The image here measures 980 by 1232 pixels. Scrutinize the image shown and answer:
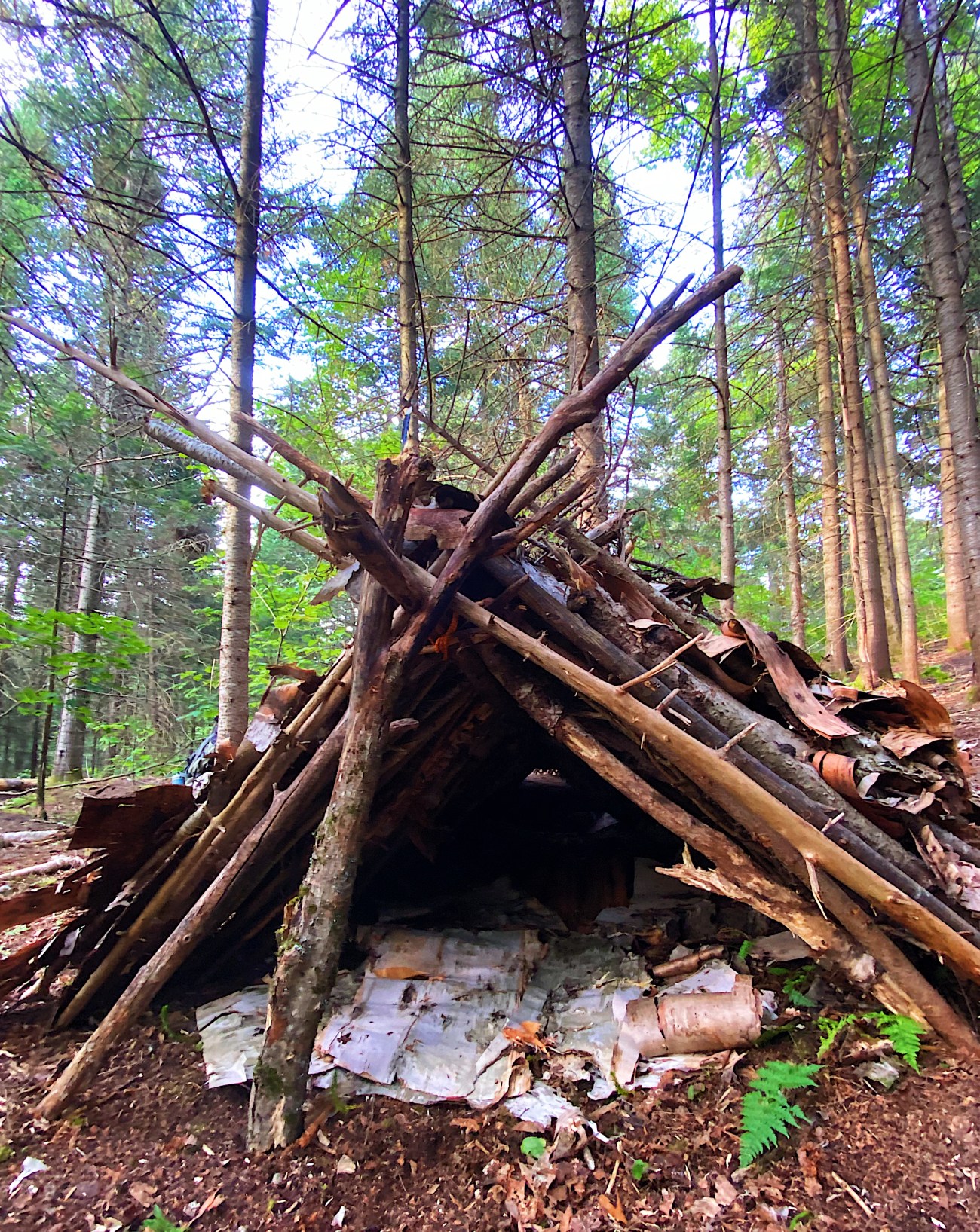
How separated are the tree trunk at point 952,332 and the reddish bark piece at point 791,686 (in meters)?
5.28

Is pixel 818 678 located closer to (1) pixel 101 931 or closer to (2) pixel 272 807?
(2) pixel 272 807

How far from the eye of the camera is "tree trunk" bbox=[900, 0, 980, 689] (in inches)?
261

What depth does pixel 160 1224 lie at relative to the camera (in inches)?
66.5

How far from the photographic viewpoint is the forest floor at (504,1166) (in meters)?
1.61

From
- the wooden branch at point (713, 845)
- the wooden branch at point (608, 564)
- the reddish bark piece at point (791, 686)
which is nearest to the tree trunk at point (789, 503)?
the wooden branch at point (608, 564)

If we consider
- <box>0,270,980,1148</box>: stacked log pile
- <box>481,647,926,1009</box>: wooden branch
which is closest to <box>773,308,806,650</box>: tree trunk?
<box>0,270,980,1148</box>: stacked log pile

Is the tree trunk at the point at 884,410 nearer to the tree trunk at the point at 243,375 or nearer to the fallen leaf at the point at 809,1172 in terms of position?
the tree trunk at the point at 243,375

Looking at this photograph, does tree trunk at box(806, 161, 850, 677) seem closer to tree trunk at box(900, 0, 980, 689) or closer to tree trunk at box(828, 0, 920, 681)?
tree trunk at box(828, 0, 920, 681)

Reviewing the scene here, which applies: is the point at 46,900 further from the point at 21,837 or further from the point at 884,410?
the point at 884,410

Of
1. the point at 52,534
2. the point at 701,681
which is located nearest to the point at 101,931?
the point at 701,681

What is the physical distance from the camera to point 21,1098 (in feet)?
7.25

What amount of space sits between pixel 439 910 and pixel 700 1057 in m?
1.88

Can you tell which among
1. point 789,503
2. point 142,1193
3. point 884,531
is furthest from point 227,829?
point 884,531

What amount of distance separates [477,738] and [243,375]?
498 centimetres
